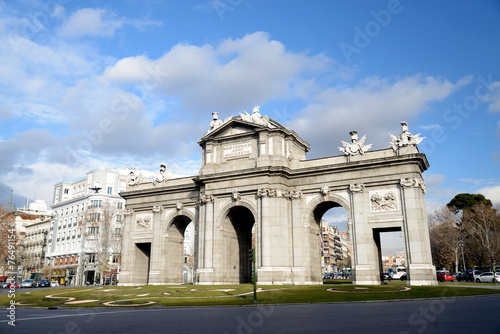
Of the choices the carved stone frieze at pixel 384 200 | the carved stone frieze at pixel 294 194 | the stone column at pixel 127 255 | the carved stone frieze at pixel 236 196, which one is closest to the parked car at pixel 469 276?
the carved stone frieze at pixel 384 200

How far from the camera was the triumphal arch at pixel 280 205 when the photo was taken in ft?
128

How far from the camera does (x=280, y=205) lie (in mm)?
42000

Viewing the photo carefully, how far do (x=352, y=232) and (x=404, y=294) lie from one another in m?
13.2

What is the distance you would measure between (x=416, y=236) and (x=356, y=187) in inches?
282

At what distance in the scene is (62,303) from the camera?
29000 millimetres

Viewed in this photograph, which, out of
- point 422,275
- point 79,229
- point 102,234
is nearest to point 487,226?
point 422,275

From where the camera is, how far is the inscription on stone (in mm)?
45344

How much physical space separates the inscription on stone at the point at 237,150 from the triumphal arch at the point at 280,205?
0.39ft

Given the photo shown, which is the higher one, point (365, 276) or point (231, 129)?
point (231, 129)

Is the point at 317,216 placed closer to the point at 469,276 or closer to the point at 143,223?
the point at 143,223

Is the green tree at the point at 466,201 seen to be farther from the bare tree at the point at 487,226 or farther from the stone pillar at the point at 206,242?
the stone pillar at the point at 206,242

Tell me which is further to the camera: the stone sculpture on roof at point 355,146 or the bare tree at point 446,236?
the bare tree at point 446,236

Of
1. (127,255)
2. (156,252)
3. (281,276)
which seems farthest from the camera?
(127,255)


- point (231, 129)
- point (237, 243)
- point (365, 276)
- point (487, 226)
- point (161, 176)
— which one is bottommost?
point (365, 276)
